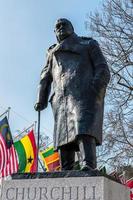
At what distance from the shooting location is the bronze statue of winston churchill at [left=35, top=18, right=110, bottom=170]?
6.21 m

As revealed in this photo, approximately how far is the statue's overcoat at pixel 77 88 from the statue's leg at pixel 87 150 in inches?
2.7

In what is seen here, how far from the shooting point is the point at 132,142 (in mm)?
17203

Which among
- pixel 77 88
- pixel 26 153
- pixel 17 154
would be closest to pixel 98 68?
pixel 77 88

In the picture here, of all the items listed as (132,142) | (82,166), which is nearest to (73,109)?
(82,166)

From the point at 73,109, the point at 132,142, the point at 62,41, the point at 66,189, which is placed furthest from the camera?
the point at 132,142

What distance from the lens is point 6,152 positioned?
52.3 ft

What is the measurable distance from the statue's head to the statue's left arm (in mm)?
330

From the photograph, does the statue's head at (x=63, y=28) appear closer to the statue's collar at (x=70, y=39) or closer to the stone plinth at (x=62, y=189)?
the statue's collar at (x=70, y=39)

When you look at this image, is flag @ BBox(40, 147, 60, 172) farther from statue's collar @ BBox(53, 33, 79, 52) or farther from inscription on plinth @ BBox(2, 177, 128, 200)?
inscription on plinth @ BBox(2, 177, 128, 200)

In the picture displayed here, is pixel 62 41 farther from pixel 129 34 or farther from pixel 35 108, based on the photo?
pixel 129 34

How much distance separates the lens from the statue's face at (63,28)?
682cm

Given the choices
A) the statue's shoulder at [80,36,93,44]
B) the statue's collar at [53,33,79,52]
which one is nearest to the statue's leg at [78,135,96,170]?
the statue's collar at [53,33,79,52]

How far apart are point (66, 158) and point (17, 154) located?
34.7ft

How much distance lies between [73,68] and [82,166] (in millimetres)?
1252
